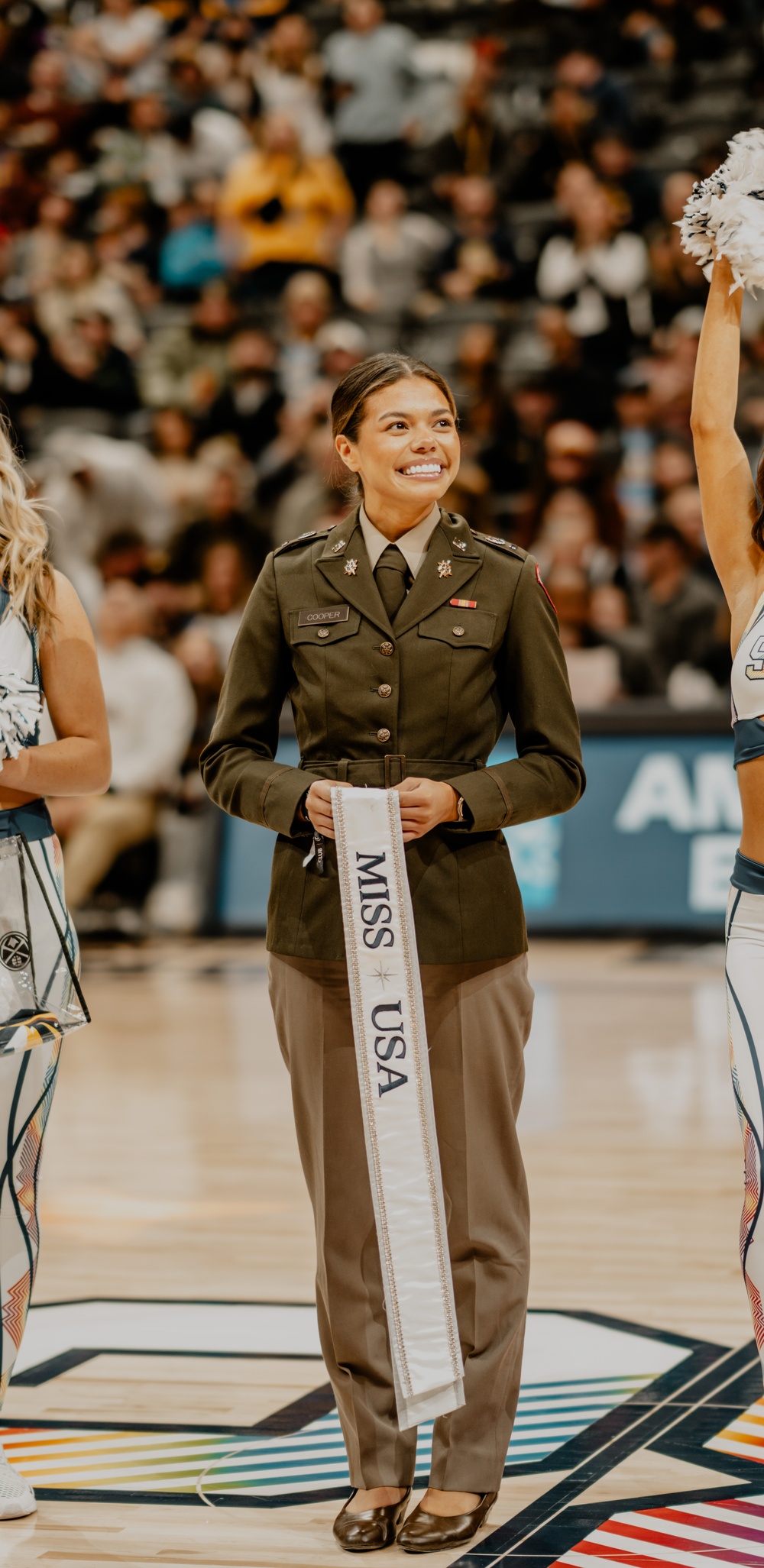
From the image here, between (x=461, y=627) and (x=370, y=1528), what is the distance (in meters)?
1.37

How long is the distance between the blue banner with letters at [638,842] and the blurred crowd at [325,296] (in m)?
0.37

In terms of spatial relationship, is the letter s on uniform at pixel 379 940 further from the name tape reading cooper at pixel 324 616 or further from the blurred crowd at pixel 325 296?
the blurred crowd at pixel 325 296

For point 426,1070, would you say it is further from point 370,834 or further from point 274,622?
point 274,622

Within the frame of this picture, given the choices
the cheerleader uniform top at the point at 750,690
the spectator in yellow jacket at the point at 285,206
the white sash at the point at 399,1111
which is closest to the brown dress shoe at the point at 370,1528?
the white sash at the point at 399,1111

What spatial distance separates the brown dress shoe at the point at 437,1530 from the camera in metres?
2.91

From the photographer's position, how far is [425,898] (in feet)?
9.74

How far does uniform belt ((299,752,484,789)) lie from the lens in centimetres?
296

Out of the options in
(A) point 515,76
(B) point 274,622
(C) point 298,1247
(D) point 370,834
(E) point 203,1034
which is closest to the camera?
(D) point 370,834

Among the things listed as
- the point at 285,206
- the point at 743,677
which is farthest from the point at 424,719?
the point at 285,206

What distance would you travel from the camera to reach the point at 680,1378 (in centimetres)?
373

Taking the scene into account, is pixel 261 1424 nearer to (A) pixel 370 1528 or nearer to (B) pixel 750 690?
(A) pixel 370 1528

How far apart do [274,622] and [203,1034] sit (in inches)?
185

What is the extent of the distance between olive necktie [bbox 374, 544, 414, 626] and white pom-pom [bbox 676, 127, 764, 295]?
2.13ft

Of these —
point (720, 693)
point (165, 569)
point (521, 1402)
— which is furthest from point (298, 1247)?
point (165, 569)
